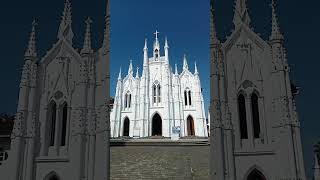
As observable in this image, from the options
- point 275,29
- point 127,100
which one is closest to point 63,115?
point 275,29

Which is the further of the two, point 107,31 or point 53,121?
point 107,31

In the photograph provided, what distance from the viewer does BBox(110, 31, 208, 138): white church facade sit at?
52.6m

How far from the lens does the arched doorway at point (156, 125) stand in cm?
5441

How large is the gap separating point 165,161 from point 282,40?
379 inches

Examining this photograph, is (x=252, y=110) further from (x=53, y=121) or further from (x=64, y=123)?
(x=53, y=121)

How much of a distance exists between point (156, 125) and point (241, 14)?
3225 centimetres

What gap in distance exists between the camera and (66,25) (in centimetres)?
2553

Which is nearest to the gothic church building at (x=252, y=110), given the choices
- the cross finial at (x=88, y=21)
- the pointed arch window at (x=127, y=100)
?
the cross finial at (x=88, y=21)

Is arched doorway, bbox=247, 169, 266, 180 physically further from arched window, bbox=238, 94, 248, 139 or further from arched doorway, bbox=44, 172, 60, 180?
arched doorway, bbox=44, 172, 60, 180

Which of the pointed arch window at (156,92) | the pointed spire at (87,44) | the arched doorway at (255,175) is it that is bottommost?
the arched doorway at (255,175)

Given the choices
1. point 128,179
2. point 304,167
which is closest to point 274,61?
point 304,167

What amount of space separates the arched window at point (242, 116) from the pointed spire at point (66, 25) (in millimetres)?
10545

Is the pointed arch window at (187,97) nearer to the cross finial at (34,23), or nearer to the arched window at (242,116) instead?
the arched window at (242,116)

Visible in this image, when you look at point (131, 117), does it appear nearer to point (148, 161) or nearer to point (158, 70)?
point (158, 70)
